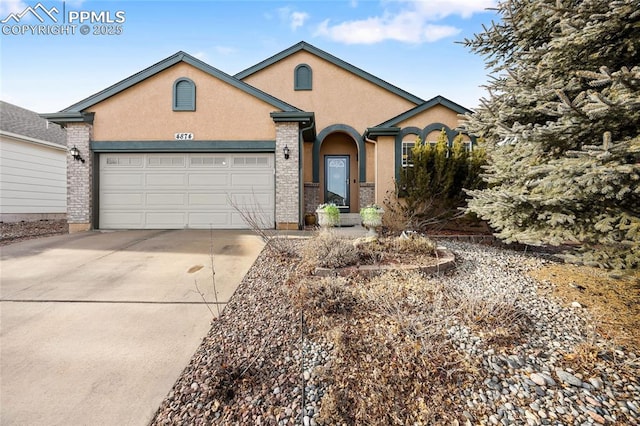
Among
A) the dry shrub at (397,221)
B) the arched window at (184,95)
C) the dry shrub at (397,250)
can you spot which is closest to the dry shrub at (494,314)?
the dry shrub at (397,250)

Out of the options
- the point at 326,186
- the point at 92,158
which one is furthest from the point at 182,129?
the point at 326,186

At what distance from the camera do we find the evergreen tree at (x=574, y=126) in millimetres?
2408

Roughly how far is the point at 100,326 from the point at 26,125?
583 inches

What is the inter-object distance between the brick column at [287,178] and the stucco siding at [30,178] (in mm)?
11058

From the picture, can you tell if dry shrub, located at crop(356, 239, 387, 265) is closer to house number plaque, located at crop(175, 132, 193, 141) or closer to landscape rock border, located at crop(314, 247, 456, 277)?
landscape rock border, located at crop(314, 247, 456, 277)

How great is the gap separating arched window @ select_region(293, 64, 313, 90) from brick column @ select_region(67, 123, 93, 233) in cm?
794

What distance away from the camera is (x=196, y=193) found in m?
8.98

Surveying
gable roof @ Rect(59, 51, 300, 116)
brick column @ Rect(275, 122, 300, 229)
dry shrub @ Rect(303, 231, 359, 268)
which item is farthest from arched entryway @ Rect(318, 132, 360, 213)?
dry shrub @ Rect(303, 231, 359, 268)

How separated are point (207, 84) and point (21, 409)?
8.75 m

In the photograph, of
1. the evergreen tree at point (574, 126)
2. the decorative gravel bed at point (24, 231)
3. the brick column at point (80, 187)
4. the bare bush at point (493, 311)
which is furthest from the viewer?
the brick column at point (80, 187)

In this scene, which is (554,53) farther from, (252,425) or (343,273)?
(252,425)

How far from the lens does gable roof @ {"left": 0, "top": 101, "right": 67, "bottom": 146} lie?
11.5m

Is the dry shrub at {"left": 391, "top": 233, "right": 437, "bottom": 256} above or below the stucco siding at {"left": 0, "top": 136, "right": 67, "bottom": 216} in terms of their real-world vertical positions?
below

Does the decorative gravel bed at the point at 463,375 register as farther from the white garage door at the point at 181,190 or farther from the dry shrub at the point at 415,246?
the white garage door at the point at 181,190
